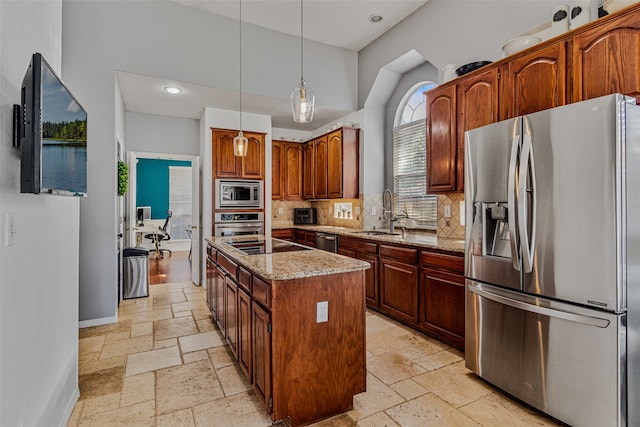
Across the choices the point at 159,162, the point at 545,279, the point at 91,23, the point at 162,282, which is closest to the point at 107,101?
the point at 91,23

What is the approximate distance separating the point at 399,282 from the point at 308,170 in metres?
3.27

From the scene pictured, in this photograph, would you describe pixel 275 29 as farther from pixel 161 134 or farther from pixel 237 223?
pixel 237 223

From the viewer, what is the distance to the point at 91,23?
3.68 m

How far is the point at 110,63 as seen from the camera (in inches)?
148

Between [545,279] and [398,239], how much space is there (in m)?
1.69

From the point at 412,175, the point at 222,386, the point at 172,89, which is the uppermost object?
the point at 172,89

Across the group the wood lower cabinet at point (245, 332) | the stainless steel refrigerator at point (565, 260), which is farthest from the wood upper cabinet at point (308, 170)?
the stainless steel refrigerator at point (565, 260)

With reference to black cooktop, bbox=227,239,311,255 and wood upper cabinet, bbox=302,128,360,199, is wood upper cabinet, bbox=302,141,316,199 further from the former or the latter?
black cooktop, bbox=227,239,311,255

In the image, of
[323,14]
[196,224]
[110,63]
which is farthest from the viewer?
[196,224]

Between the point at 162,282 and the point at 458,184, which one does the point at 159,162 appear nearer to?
the point at 162,282

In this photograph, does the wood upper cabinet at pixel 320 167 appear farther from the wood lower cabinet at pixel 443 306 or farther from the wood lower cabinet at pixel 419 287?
the wood lower cabinet at pixel 443 306

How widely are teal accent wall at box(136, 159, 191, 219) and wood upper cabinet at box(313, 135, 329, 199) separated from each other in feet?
18.8

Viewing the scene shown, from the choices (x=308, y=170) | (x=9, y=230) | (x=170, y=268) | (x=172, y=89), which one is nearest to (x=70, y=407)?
(x=9, y=230)

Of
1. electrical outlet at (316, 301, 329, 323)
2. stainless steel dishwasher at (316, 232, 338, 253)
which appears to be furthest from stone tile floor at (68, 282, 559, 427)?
stainless steel dishwasher at (316, 232, 338, 253)
